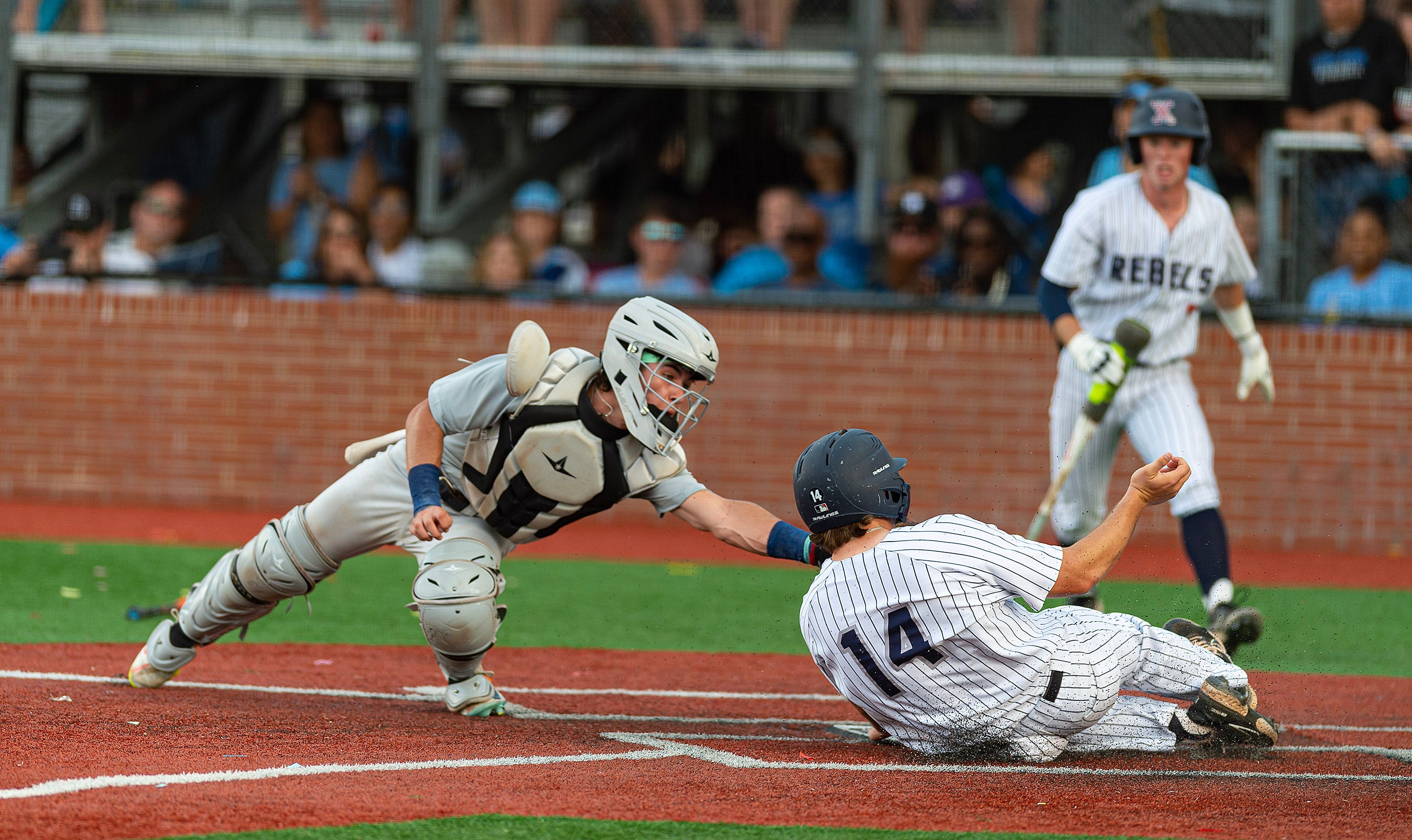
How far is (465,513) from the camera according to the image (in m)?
5.48

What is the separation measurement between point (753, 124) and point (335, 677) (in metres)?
7.92

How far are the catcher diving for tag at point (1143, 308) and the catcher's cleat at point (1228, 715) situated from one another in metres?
2.17

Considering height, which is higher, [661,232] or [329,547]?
[661,232]

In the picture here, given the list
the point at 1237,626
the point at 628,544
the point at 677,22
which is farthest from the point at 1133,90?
the point at 628,544

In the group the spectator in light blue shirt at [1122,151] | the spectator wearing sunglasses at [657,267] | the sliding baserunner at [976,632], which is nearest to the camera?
the sliding baserunner at [976,632]

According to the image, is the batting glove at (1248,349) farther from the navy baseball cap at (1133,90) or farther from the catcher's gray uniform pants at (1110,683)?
the catcher's gray uniform pants at (1110,683)

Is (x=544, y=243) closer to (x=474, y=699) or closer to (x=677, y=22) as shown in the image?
(x=677, y=22)

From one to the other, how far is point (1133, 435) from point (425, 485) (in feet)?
12.2

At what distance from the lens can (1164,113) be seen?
709cm

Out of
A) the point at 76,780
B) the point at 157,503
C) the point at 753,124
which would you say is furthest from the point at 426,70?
the point at 76,780

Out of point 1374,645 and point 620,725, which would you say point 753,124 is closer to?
point 1374,645

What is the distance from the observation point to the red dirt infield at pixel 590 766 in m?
3.72

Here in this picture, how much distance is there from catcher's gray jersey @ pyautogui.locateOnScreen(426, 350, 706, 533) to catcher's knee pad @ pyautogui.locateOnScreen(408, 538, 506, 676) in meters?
0.25

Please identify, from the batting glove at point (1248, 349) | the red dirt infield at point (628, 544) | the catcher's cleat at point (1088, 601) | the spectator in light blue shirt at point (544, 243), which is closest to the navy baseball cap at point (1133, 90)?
the batting glove at point (1248, 349)
